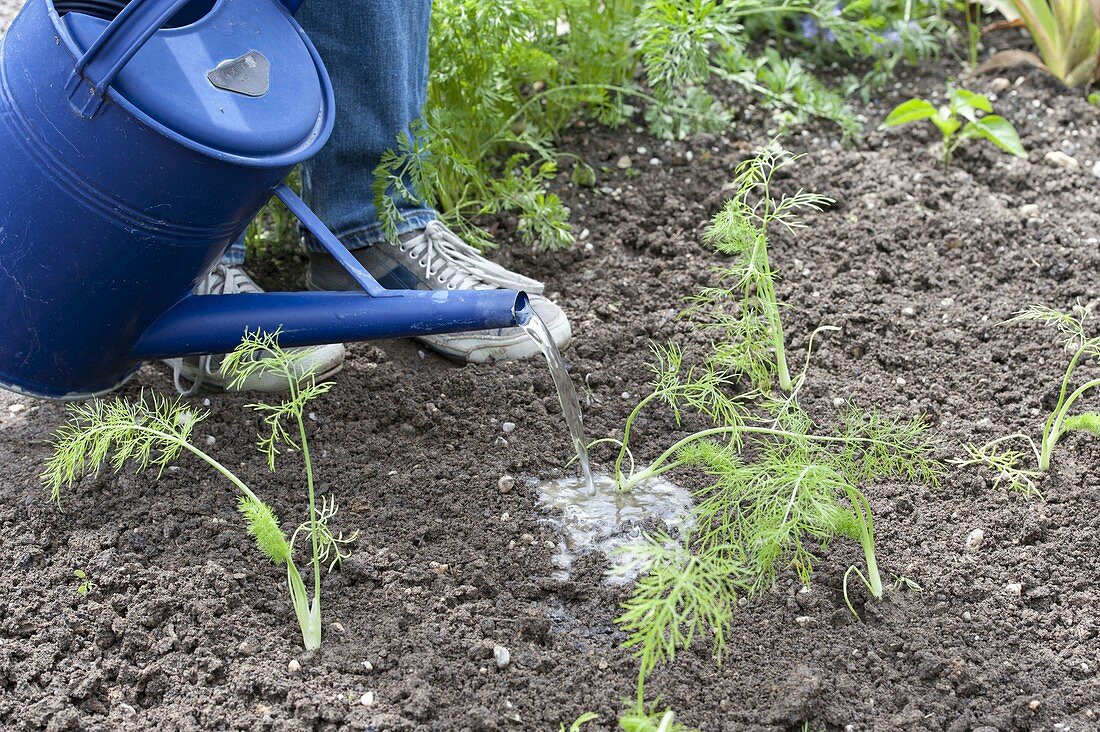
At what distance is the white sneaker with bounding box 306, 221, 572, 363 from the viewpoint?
7.68ft

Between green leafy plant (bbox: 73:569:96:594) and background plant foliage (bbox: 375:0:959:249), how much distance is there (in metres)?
0.94

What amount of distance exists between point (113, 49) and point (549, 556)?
1043mm

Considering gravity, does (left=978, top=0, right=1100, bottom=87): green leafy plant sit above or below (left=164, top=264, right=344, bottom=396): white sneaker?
above

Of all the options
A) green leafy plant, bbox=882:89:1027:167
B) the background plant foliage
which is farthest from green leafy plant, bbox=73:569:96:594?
green leafy plant, bbox=882:89:1027:167

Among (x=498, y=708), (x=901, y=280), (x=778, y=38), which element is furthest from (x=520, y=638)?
(x=778, y=38)

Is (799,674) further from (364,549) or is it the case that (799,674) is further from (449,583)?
(364,549)

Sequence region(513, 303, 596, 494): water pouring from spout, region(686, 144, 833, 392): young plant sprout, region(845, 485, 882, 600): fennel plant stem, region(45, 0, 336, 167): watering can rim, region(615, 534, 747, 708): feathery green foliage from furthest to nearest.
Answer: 1. region(686, 144, 833, 392): young plant sprout
2. region(513, 303, 596, 494): water pouring from spout
3. region(845, 485, 882, 600): fennel plant stem
4. region(45, 0, 336, 167): watering can rim
5. region(615, 534, 747, 708): feathery green foliage

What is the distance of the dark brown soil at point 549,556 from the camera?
5.23 ft

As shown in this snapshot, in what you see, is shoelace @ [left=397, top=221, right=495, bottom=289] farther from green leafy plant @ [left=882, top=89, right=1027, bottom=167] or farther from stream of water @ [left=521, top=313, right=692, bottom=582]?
green leafy plant @ [left=882, top=89, right=1027, bottom=167]

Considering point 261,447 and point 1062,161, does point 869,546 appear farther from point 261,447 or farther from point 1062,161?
point 1062,161

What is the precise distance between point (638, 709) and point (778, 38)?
276 cm

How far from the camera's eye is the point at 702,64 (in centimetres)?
265

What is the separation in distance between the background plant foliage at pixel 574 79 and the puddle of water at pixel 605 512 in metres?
0.72

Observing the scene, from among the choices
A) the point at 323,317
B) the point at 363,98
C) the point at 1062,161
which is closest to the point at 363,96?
the point at 363,98
